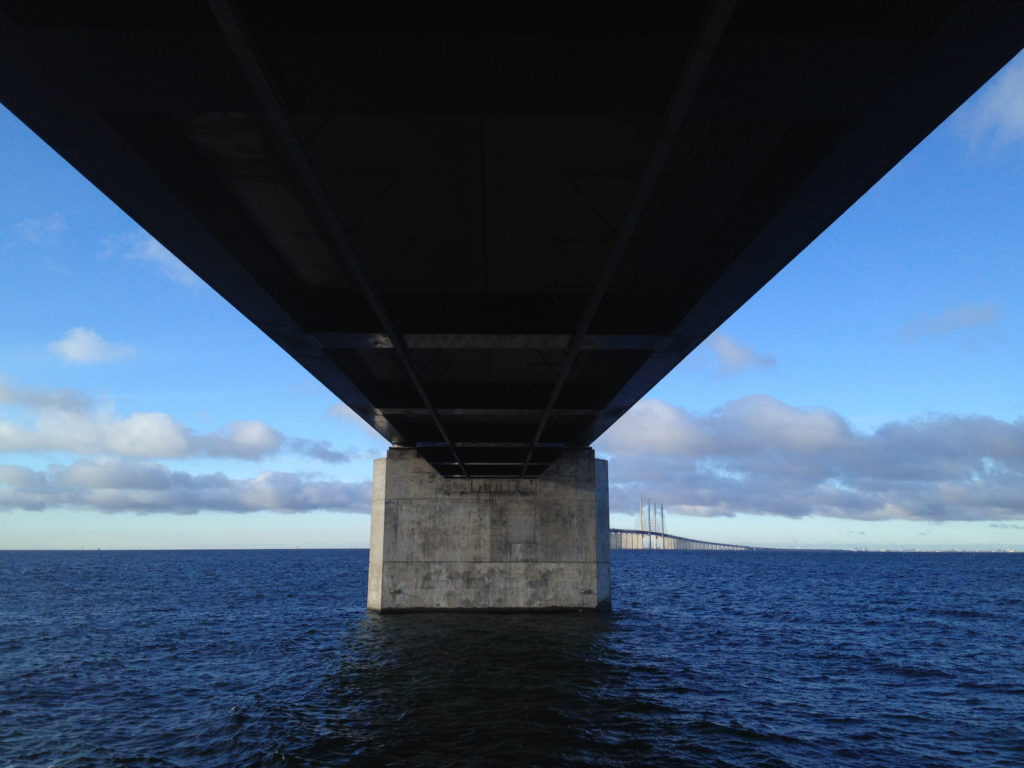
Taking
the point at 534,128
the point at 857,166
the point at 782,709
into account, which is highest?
the point at 534,128

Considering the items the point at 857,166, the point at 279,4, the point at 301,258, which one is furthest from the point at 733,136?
the point at 301,258

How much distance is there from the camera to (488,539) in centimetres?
3203

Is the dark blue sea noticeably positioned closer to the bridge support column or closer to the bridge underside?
the bridge support column

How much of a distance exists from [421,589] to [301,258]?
2216 centimetres

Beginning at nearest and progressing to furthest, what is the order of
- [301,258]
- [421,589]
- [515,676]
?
1. [301,258]
2. [515,676]
3. [421,589]

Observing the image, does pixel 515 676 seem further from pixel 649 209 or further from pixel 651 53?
pixel 651 53

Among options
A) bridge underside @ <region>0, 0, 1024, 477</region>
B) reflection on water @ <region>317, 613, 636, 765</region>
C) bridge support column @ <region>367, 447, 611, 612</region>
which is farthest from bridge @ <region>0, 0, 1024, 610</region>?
bridge support column @ <region>367, 447, 611, 612</region>

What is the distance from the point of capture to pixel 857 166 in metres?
7.38

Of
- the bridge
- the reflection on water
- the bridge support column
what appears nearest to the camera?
the bridge

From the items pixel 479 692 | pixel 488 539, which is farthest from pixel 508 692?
pixel 488 539

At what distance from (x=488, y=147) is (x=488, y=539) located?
995 inches

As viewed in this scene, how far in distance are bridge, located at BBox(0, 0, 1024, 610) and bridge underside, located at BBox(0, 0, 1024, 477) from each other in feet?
0.09

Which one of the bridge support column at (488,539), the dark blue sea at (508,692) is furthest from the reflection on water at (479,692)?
the bridge support column at (488,539)

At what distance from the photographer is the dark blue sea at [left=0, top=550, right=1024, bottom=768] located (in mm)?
13195
